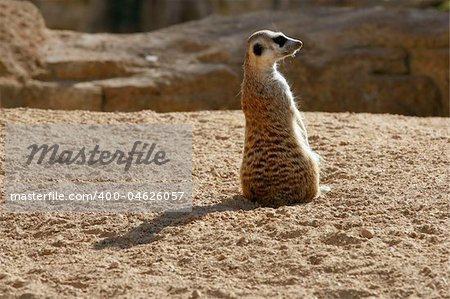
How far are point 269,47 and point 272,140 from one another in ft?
1.54

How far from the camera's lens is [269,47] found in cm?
457

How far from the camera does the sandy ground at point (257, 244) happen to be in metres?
3.46

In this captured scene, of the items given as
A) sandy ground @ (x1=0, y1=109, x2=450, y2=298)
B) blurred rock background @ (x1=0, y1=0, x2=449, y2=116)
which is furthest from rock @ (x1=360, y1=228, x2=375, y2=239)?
blurred rock background @ (x1=0, y1=0, x2=449, y2=116)

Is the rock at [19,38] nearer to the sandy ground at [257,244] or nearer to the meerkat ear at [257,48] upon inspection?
the sandy ground at [257,244]

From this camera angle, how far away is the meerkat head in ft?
15.0

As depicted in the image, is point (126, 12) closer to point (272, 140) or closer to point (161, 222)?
point (272, 140)

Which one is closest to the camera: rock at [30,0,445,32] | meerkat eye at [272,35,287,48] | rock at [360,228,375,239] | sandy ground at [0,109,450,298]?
sandy ground at [0,109,450,298]

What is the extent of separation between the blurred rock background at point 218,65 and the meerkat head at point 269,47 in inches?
146

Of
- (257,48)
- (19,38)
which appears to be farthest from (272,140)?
(19,38)

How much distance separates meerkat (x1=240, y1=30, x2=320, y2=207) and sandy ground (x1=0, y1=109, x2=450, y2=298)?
110mm

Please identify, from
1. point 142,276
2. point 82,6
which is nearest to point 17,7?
point 142,276

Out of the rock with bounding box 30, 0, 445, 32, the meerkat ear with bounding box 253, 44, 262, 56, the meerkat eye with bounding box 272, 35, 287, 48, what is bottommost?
the rock with bounding box 30, 0, 445, 32

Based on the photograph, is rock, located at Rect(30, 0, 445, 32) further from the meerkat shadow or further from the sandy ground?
the meerkat shadow

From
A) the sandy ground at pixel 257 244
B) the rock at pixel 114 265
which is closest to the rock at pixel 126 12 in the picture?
the sandy ground at pixel 257 244
